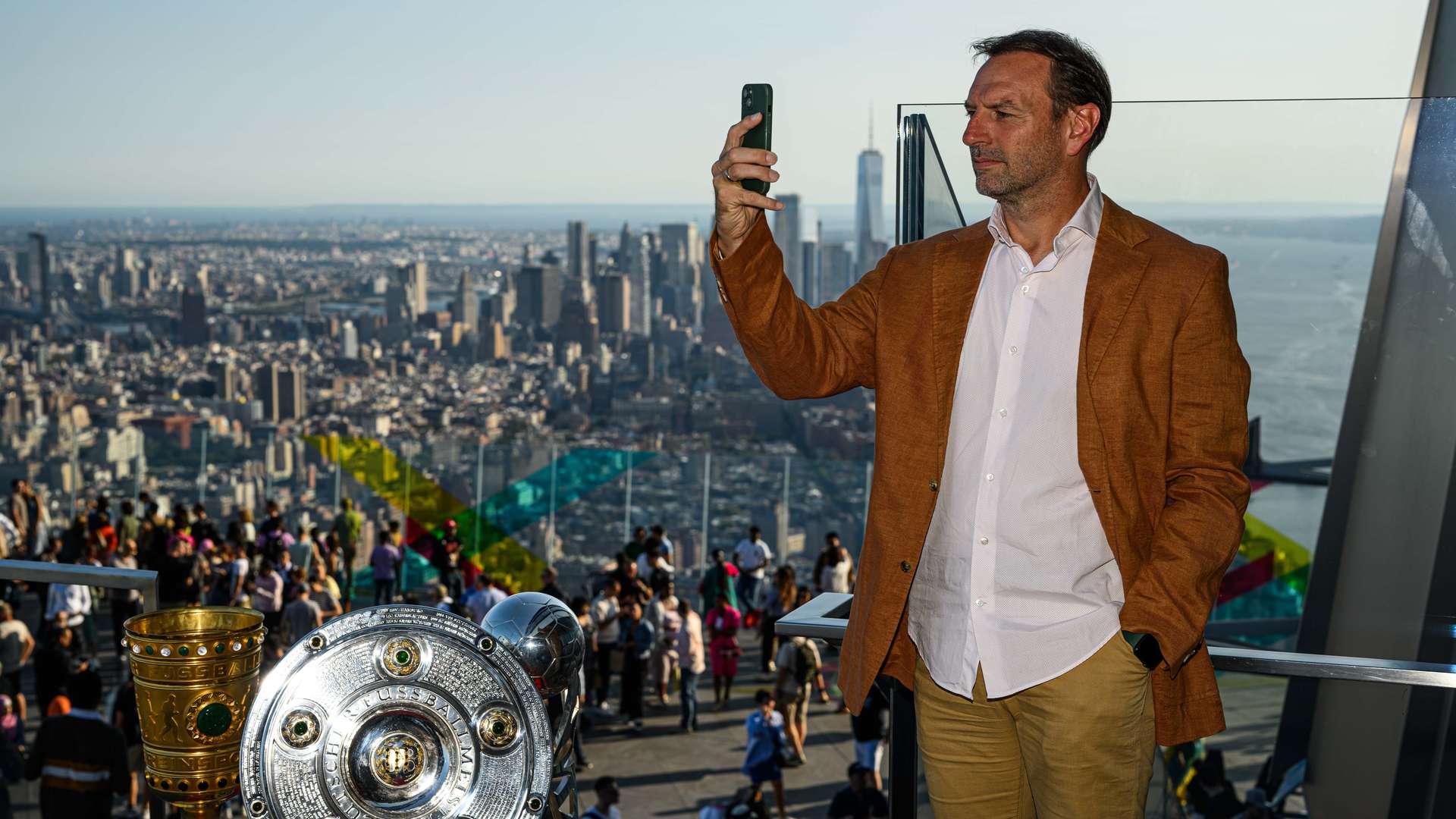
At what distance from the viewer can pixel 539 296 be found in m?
50.3

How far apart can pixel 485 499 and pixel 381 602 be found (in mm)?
3400

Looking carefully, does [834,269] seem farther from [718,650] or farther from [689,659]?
[689,659]

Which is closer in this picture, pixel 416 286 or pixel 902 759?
pixel 902 759

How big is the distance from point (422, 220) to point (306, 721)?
218 feet

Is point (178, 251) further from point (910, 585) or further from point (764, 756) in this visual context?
point (910, 585)

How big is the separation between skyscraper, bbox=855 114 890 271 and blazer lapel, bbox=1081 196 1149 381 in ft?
104

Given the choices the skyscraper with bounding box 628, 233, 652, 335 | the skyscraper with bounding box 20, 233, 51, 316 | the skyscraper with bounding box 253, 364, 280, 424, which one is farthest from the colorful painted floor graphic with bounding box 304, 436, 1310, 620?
the skyscraper with bounding box 20, 233, 51, 316

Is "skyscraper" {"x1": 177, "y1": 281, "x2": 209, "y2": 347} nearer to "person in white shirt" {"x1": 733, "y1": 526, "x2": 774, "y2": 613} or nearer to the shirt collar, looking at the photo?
"person in white shirt" {"x1": 733, "y1": 526, "x2": 774, "y2": 613}

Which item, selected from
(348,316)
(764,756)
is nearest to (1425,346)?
(764,756)

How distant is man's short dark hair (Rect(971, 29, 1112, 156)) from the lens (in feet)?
5.11

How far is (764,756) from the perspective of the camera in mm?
7086

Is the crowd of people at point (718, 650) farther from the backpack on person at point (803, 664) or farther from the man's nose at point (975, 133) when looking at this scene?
the man's nose at point (975, 133)

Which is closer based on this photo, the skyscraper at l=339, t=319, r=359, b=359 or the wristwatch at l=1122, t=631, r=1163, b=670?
the wristwatch at l=1122, t=631, r=1163, b=670

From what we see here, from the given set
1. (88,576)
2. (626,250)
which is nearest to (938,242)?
(88,576)
